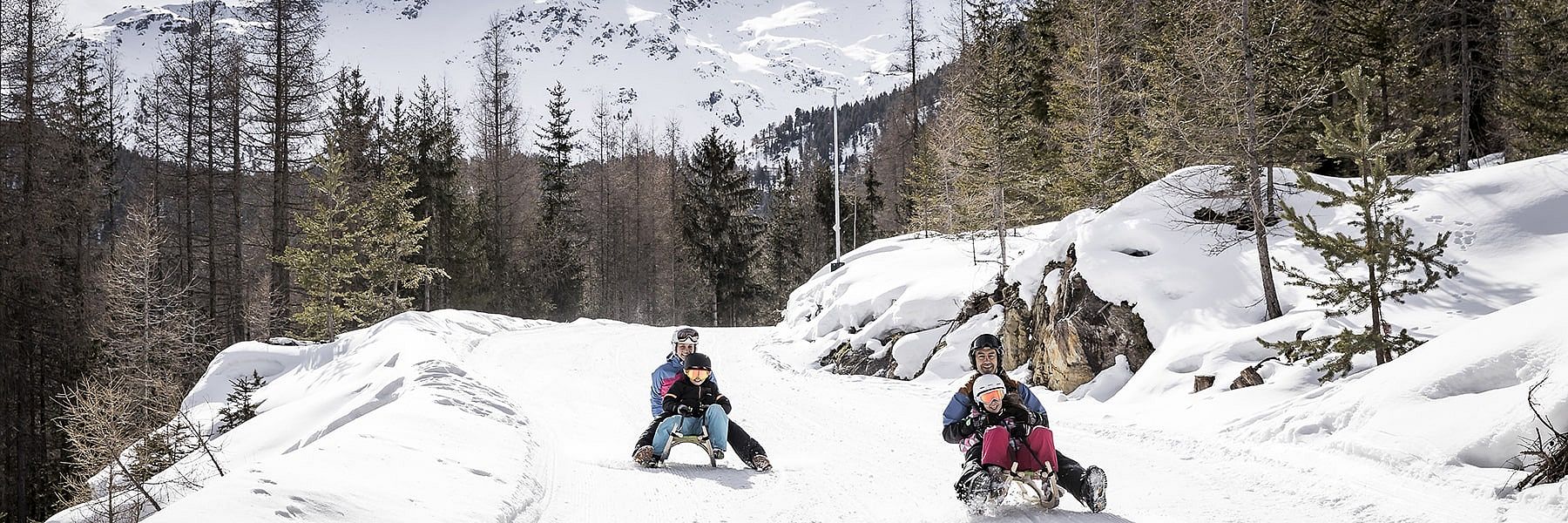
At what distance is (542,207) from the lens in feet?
158

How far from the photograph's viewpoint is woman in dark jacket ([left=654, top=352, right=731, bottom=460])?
28.5 feet

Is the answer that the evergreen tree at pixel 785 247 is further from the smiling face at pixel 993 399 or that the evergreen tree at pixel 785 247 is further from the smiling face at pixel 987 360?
the smiling face at pixel 993 399

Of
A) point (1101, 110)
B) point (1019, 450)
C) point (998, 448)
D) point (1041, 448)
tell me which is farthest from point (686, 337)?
point (1101, 110)

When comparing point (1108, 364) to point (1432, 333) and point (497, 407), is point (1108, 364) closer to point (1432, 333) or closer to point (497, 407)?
point (1432, 333)

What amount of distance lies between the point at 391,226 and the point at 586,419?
20036mm

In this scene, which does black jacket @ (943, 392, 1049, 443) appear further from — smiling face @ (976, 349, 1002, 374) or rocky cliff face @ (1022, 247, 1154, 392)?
rocky cliff face @ (1022, 247, 1154, 392)

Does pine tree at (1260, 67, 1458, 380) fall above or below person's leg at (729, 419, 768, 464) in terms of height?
above

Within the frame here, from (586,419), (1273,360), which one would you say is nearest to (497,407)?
(586,419)

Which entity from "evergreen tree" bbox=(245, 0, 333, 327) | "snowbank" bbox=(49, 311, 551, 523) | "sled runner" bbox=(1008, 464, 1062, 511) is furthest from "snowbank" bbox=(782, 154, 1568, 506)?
"evergreen tree" bbox=(245, 0, 333, 327)

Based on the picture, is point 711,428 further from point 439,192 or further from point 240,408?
point 439,192

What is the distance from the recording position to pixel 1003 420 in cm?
629

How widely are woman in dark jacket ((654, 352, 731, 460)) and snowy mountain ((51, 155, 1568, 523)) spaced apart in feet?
1.24

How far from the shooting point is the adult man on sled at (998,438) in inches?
239

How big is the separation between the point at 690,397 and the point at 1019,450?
3.72m
